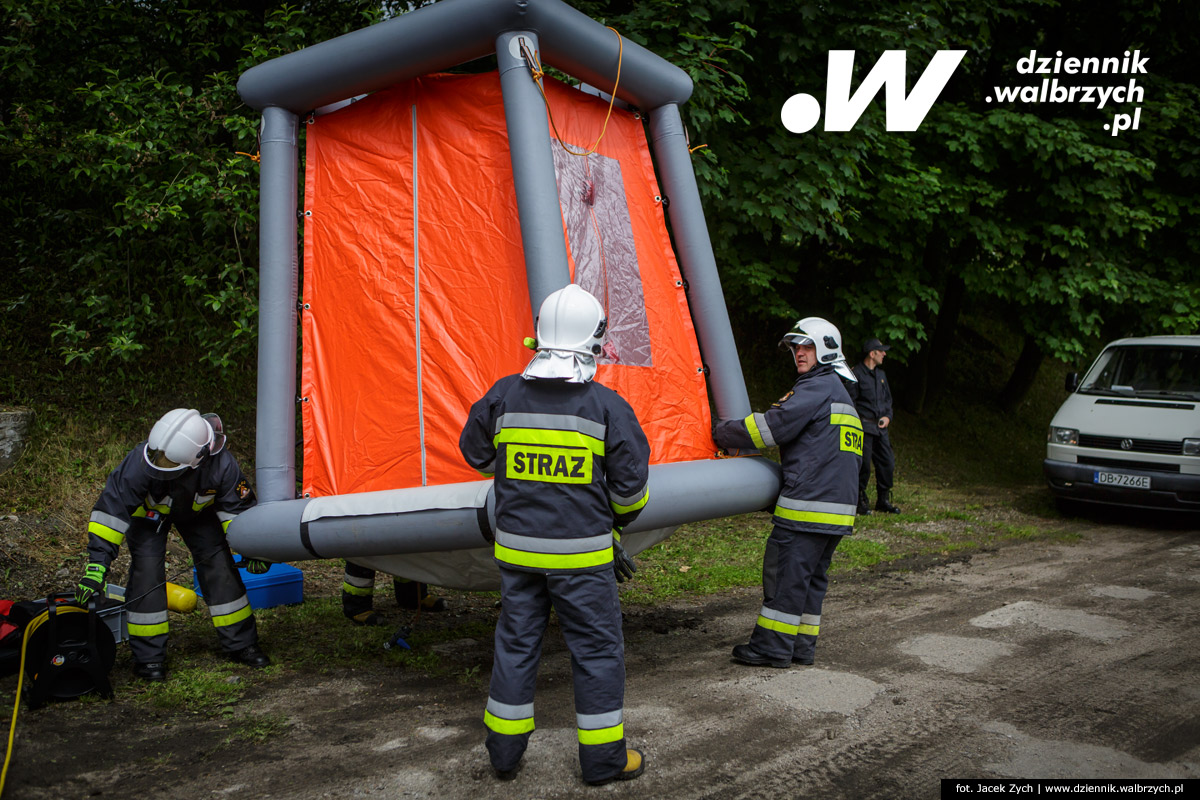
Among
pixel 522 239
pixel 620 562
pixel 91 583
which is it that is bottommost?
pixel 91 583

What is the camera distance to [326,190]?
4.92 meters

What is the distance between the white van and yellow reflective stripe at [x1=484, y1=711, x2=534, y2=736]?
7.68 m

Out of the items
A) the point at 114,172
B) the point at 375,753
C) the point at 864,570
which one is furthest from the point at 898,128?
the point at 375,753

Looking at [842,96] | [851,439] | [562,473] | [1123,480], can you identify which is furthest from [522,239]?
[1123,480]

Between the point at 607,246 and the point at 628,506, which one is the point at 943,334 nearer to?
the point at 607,246

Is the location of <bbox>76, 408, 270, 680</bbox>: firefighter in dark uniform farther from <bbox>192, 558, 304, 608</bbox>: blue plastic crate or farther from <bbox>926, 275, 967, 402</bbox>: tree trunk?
<bbox>926, 275, 967, 402</bbox>: tree trunk

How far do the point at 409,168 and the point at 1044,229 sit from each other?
902cm

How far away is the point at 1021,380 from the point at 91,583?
51.4ft

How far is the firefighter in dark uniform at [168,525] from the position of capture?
179 inches

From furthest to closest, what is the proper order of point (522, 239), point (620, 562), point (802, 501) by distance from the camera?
point (802, 501) → point (522, 239) → point (620, 562)

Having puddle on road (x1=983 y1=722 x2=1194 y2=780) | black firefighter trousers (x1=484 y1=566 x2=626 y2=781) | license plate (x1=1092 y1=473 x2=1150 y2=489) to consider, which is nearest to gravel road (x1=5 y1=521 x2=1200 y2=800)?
puddle on road (x1=983 y1=722 x2=1194 y2=780)

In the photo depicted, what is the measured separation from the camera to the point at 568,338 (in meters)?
3.56

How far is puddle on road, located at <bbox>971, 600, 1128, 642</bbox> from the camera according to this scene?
549cm

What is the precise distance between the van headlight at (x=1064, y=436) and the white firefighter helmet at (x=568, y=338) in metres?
7.57
